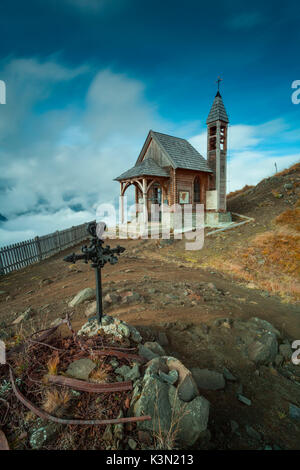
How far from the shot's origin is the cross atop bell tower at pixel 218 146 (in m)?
17.6

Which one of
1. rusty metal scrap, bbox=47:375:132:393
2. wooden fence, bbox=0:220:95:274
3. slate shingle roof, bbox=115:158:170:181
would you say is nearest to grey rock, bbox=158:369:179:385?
rusty metal scrap, bbox=47:375:132:393

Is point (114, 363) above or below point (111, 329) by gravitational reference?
below

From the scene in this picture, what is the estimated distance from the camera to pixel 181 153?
18.4 m

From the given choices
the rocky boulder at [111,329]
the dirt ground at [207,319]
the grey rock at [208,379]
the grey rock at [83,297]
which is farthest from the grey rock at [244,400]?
the grey rock at [83,297]

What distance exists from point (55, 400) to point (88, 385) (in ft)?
1.00

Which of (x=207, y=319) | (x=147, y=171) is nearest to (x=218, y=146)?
(x=147, y=171)

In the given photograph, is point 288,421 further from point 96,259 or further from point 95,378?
point 96,259

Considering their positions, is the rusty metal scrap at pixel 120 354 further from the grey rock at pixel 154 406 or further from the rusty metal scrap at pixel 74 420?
the rusty metal scrap at pixel 74 420

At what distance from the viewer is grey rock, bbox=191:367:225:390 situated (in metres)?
2.88

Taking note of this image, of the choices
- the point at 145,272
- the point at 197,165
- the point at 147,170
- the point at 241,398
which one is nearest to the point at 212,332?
the point at 241,398

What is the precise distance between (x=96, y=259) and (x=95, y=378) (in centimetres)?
156

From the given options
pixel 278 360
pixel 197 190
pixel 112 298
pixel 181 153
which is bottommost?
pixel 278 360

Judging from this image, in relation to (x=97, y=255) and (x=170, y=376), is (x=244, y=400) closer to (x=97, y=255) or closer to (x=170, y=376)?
(x=170, y=376)

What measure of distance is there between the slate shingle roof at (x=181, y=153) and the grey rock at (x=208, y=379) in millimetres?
15393
